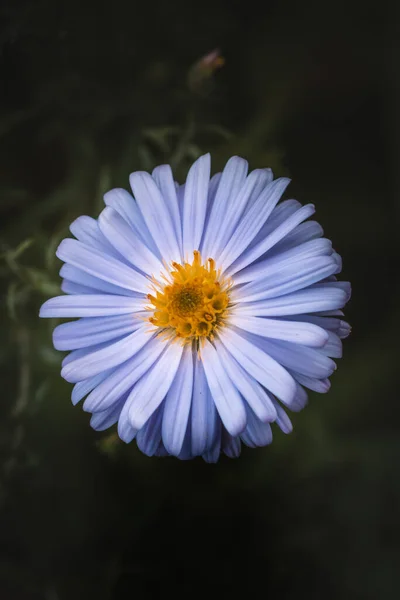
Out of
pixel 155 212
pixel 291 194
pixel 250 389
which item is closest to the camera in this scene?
pixel 250 389

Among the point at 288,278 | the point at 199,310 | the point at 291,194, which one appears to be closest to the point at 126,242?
the point at 199,310

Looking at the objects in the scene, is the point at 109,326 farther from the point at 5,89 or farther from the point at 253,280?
the point at 5,89

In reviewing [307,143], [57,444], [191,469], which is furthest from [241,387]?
[307,143]

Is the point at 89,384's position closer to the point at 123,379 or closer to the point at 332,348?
the point at 123,379

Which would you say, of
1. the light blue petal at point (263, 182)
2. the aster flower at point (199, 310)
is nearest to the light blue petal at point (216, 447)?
the aster flower at point (199, 310)

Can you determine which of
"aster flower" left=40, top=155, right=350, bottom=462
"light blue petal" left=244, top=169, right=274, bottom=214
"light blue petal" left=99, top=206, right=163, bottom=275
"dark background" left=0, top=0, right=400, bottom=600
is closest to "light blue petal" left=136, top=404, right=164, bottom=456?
"aster flower" left=40, top=155, right=350, bottom=462

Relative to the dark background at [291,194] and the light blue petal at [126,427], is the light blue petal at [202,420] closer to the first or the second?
the light blue petal at [126,427]
